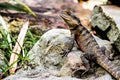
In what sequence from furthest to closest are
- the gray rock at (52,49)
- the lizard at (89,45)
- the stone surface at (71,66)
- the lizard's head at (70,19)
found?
the lizard's head at (70,19), the gray rock at (52,49), the stone surface at (71,66), the lizard at (89,45)

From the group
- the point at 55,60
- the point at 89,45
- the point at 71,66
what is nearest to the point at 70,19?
the point at 89,45

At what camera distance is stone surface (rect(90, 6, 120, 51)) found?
21.2 ft

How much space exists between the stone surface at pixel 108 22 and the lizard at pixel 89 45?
344 mm

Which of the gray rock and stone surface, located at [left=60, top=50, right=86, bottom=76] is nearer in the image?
stone surface, located at [left=60, top=50, right=86, bottom=76]

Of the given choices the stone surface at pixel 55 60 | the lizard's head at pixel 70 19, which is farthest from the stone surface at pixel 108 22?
the lizard's head at pixel 70 19

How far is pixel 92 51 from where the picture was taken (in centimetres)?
632

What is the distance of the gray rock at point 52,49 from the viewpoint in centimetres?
641

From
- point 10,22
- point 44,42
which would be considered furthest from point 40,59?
point 10,22

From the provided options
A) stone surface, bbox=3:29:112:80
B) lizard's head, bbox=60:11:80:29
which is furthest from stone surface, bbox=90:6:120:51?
lizard's head, bbox=60:11:80:29

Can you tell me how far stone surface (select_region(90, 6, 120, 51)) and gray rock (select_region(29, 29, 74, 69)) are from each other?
2.55ft

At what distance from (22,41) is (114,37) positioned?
2.15 meters

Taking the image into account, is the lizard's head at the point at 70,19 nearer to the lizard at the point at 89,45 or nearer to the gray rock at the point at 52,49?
the lizard at the point at 89,45

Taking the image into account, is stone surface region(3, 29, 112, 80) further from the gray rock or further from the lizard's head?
the lizard's head

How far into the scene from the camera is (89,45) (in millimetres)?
6492
